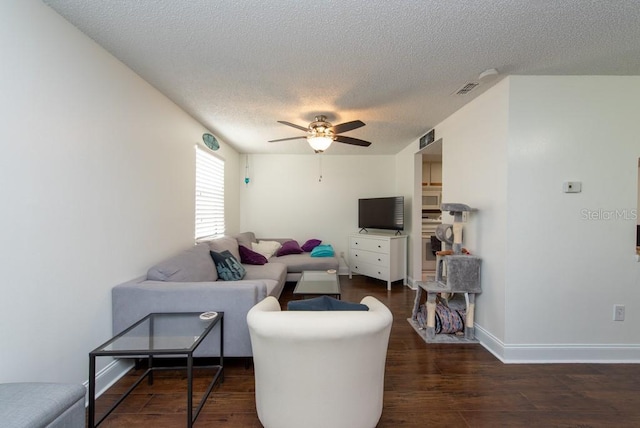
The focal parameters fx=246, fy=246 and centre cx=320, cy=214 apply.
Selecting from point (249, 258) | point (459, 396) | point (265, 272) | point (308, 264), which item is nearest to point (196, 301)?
point (265, 272)

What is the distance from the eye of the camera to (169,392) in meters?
1.68

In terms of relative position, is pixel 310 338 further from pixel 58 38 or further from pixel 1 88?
pixel 58 38

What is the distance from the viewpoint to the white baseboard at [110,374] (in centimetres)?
164

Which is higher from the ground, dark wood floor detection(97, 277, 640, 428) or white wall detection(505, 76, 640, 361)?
white wall detection(505, 76, 640, 361)

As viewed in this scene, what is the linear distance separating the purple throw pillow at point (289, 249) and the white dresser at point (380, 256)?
1054mm

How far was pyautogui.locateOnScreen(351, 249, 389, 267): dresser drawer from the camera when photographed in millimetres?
4090

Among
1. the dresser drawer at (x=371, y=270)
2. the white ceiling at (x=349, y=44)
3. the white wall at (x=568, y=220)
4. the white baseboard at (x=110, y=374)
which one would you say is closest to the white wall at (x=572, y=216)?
the white wall at (x=568, y=220)

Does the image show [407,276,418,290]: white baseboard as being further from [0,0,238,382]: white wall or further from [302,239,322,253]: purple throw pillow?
[0,0,238,382]: white wall

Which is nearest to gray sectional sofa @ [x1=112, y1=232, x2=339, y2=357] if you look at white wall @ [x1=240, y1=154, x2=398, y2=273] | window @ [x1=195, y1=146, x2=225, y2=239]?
window @ [x1=195, y1=146, x2=225, y2=239]

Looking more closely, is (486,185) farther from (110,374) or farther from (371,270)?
(110,374)

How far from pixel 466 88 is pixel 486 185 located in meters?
0.91

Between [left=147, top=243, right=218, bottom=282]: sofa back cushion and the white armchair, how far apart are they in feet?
4.13

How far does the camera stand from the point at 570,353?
2.06 m

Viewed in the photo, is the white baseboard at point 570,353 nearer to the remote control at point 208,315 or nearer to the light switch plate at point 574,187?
the light switch plate at point 574,187
